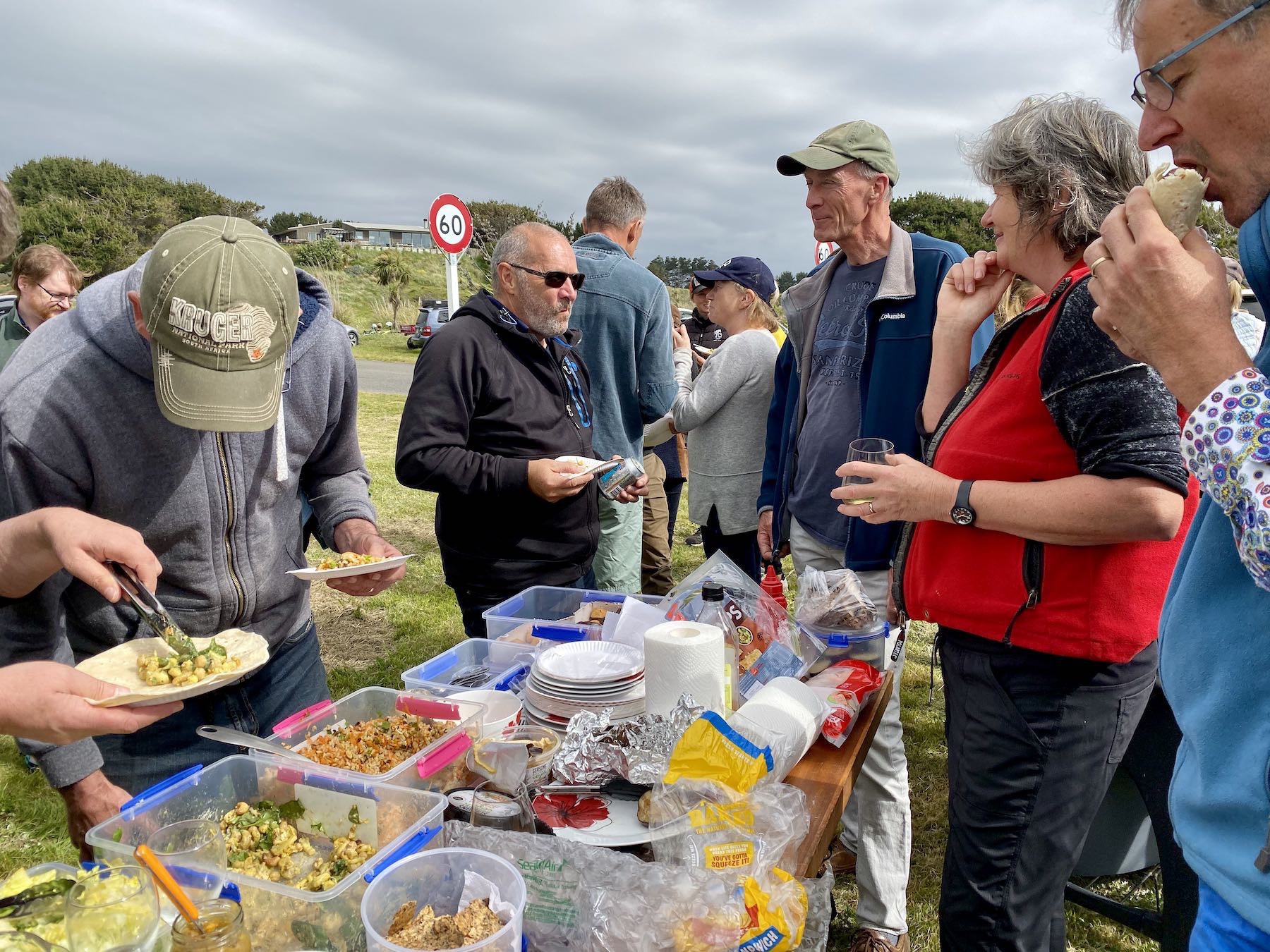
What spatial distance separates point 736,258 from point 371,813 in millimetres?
3678

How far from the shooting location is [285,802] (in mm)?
1414

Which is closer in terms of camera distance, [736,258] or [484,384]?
[484,384]

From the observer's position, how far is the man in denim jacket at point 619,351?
3963 millimetres

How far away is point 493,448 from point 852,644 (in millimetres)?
1434

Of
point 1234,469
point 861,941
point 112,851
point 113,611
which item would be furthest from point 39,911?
point 861,941

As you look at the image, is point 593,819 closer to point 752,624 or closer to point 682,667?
point 682,667

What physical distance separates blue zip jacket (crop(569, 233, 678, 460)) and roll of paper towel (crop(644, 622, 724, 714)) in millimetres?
2308

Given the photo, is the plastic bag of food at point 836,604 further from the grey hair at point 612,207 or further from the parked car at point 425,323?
the parked car at point 425,323

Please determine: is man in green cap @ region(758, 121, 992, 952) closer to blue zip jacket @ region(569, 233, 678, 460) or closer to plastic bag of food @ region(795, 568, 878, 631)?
plastic bag of food @ region(795, 568, 878, 631)

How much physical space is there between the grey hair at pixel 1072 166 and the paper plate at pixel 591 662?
4.51 feet

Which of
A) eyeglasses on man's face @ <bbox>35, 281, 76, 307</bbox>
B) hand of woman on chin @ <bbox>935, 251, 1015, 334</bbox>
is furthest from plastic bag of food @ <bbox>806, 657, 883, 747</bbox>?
eyeglasses on man's face @ <bbox>35, 281, 76, 307</bbox>

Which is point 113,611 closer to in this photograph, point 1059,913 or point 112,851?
point 112,851

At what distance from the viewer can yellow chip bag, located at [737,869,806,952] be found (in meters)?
1.11

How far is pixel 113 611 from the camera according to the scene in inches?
74.0
